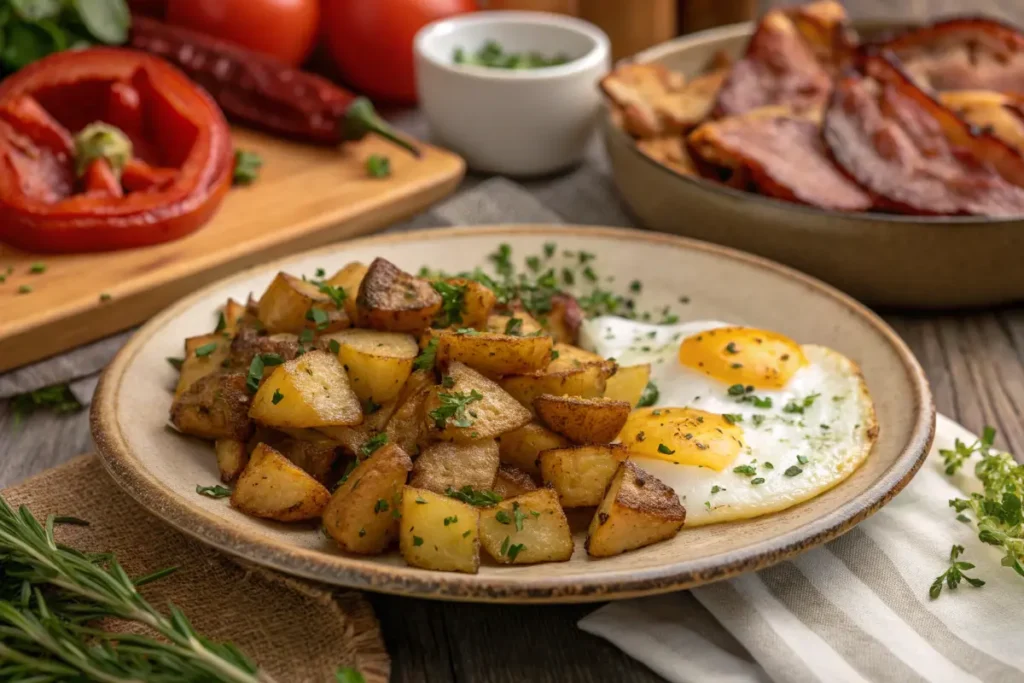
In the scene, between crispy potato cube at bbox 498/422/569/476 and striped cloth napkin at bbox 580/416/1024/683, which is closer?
striped cloth napkin at bbox 580/416/1024/683

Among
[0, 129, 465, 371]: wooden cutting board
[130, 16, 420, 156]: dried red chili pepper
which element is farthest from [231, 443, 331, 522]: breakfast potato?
[130, 16, 420, 156]: dried red chili pepper

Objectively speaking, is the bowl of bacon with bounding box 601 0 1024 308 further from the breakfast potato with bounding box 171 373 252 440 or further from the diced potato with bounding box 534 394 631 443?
the breakfast potato with bounding box 171 373 252 440

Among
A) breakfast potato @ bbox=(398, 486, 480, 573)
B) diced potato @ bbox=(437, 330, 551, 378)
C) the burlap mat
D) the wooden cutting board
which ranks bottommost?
the wooden cutting board

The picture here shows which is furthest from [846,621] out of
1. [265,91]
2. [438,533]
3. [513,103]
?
[265,91]

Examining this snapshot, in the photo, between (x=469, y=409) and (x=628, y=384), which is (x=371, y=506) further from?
(x=628, y=384)

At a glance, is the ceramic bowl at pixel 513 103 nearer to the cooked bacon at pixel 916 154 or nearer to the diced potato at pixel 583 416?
the cooked bacon at pixel 916 154

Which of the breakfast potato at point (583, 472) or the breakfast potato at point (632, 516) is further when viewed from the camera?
the breakfast potato at point (583, 472)

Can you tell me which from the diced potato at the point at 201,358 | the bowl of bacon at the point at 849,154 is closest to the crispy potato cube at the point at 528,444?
the diced potato at the point at 201,358
